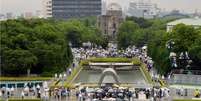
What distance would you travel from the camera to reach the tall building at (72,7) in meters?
155

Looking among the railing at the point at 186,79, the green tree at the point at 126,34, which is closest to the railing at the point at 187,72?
the railing at the point at 186,79

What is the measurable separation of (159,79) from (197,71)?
13.9 ft

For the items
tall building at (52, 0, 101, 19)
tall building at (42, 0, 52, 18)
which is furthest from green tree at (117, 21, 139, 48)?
tall building at (42, 0, 52, 18)

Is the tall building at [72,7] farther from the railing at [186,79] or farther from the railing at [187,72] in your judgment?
the railing at [186,79]

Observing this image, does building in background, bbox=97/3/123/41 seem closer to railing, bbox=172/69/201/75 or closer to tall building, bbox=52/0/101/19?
tall building, bbox=52/0/101/19

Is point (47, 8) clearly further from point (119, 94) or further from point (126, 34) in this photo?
point (119, 94)

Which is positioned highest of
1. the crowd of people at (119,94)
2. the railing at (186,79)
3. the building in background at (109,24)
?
the crowd of people at (119,94)

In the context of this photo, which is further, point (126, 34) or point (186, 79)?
point (126, 34)

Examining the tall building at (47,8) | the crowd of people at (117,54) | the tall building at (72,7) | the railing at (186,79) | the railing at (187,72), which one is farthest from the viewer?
the tall building at (47,8)

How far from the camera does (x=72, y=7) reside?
156m

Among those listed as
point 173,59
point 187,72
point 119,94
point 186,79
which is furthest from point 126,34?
point 119,94

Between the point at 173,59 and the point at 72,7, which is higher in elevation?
the point at 173,59

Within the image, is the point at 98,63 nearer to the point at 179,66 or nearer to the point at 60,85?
the point at 179,66

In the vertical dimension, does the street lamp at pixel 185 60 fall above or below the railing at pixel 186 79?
above
